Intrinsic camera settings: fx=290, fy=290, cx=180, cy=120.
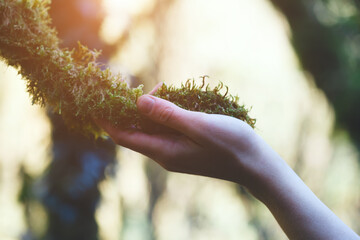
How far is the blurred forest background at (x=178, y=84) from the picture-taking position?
2.46 meters

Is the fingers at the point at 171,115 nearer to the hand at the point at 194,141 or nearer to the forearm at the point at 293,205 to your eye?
the hand at the point at 194,141

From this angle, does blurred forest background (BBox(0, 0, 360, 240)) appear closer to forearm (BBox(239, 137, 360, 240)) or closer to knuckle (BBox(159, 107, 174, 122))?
knuckle (BBox(159, 107, 174, 122))

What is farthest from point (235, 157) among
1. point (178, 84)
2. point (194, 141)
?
point (178, 84)

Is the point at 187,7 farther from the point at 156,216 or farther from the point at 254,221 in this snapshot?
the point at 254,221

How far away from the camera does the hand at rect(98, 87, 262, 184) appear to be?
915 millimetres

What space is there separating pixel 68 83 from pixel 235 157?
0.61 m

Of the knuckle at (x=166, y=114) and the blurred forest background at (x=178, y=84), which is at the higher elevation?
the blurred forest background at (x=178, y=84)

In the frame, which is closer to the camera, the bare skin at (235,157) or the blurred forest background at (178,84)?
the bare skin at (235,157)

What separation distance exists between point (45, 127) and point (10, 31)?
184 centimetres

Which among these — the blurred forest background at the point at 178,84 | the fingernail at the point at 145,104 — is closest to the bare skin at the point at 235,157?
the fingernail at the point at 145,104

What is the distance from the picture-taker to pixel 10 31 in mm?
938

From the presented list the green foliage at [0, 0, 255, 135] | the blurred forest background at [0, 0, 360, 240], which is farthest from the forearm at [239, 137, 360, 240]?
the blurred forest background at [0, 0, 360, 240]

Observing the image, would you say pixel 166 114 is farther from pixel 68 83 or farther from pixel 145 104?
pixel 68 83

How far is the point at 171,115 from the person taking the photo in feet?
2.99
